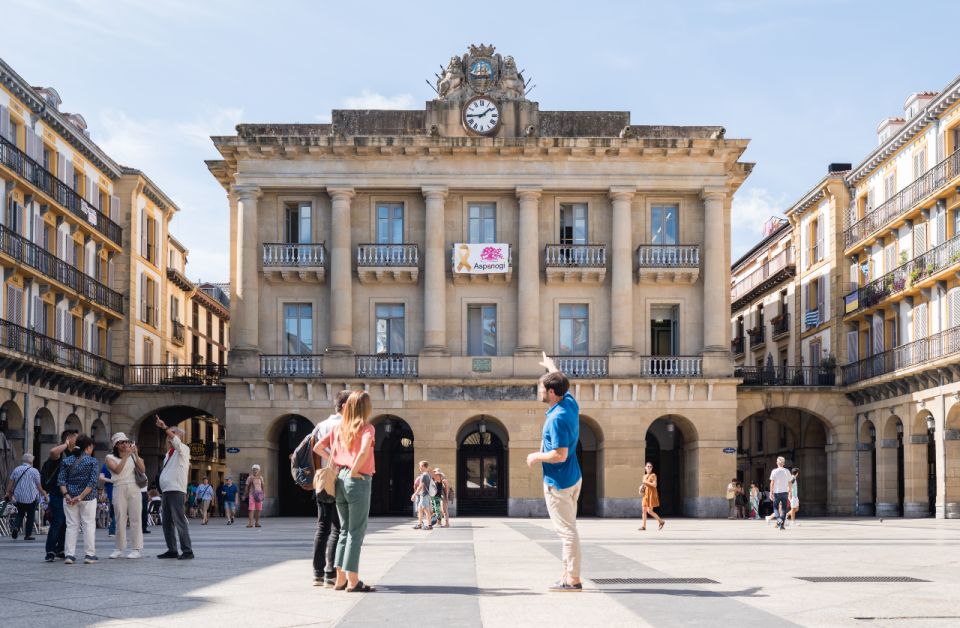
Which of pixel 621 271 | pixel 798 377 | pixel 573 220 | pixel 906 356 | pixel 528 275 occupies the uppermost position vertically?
pixel 573 220

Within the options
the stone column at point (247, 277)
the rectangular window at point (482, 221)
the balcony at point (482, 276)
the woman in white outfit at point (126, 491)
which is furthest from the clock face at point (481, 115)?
the woman in white outfit at point (126, 491)

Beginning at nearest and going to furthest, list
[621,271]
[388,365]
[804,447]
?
[388,365] → [621,271] → [804,447]

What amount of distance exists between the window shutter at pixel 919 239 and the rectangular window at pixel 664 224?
8.59 meters

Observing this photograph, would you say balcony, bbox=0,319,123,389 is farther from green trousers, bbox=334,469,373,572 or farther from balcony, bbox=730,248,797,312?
balcony, bbox=730,248,797,312

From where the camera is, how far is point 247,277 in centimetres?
4666

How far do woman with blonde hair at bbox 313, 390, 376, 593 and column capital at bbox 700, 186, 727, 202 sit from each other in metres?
36.8

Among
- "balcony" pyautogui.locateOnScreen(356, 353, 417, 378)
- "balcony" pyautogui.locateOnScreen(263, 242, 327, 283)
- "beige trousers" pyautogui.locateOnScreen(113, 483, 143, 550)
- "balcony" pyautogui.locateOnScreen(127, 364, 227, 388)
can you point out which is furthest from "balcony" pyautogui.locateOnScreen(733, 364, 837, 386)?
"beige trousers" pyautogui.locateOnScreen(113, 483, 143, 550)

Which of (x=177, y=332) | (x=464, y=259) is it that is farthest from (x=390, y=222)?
(x=177, y=332)

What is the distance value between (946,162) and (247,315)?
25063 millimetres

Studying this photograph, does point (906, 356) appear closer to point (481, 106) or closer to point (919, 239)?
point (919, 239)

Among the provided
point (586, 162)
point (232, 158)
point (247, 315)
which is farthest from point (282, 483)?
point (586, 162)

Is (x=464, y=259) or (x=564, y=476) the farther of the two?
(x=464, y=259)

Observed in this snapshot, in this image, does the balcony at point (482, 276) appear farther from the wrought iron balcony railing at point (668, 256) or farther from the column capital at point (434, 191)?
the wrought iron balcony railing at point (668, 256)

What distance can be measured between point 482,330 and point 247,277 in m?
8.99
